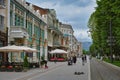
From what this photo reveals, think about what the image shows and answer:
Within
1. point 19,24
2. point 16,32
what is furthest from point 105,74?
point 19,24

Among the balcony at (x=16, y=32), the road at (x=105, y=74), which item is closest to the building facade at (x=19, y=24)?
the balcony at (x=16, y=32)

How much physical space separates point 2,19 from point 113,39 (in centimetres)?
2063

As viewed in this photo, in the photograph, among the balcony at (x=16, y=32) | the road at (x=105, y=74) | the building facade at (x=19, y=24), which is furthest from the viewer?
the balcony at (x=16, y=32)

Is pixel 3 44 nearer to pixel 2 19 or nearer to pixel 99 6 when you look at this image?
pixel 2 19

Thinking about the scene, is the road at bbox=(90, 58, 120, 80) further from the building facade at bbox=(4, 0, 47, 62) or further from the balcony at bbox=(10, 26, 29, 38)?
the building facade at bbox=(4, 0, 47, 62)

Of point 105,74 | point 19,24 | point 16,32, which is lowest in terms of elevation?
point 105,74

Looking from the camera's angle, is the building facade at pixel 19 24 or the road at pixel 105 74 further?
the building facade at pixel 19 24

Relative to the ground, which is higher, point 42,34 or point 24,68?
point 42,34

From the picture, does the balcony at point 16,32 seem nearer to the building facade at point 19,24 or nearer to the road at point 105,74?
the building facade at point 19,24

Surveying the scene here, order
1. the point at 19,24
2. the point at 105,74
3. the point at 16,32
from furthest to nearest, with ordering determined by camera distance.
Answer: the point at 19,24 → the point at 16,32 → the point at 105,74

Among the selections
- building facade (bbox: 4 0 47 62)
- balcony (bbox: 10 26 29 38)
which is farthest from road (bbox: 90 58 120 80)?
building facade (bbox: 4 0 47 62)

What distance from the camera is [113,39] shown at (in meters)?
55.4

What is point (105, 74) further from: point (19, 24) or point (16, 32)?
point (19, 24)

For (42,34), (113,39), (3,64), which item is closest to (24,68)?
(3,64)
